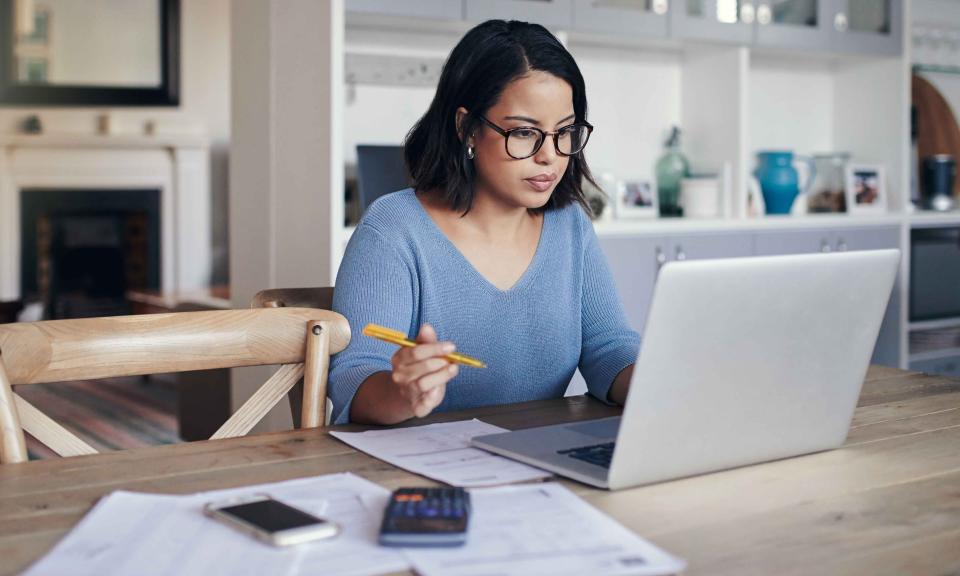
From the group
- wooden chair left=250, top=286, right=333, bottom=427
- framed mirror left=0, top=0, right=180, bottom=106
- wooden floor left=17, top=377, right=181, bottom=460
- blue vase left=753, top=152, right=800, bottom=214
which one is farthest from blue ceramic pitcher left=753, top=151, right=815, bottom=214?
framed mirror left=0, top=0, right=180, bottom=106

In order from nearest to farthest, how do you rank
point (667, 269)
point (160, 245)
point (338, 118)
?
point (667, 269)
point (338, 118)
point (160, 245)

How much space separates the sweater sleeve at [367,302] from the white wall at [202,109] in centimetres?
593

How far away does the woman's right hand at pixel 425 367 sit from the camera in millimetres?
1146

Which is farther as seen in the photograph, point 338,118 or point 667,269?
point 338,118

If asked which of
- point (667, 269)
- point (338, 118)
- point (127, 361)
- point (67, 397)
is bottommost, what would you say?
point (67, 397)

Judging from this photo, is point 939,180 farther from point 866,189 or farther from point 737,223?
point 737,223

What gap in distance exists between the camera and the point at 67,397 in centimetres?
550

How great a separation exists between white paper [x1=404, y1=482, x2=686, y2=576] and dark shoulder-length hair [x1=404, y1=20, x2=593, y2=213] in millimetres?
831

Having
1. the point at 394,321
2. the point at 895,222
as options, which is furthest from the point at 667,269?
the point at 895,222

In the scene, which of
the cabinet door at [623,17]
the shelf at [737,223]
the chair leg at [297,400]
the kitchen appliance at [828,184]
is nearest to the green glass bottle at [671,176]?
the shelf at [737,223]

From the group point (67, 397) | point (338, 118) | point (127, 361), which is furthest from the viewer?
point (67, 397)

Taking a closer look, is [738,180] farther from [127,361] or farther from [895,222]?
[127,361]

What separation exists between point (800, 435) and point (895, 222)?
3521 mm

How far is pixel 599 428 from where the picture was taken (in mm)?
1310
